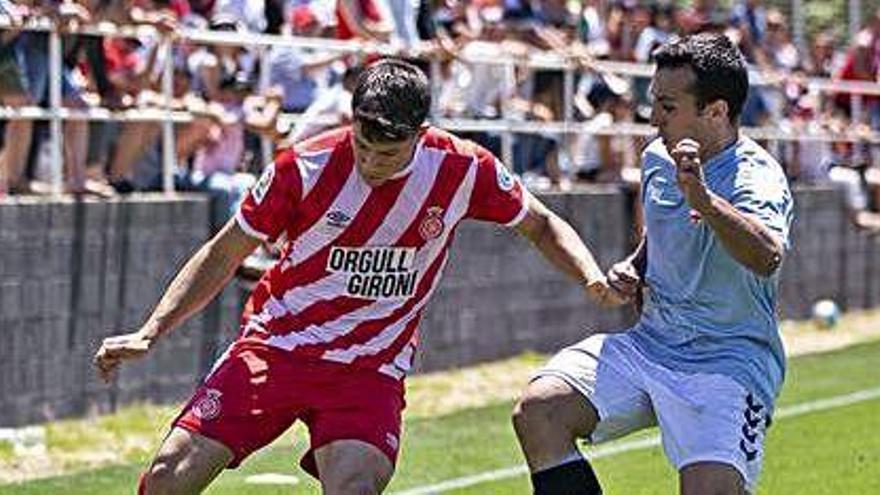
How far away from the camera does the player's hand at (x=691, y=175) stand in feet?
23.8

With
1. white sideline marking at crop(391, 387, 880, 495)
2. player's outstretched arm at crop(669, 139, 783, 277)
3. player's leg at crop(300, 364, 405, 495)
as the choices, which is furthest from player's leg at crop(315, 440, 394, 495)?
white sideline marking at crop(391, 387, 880, 495)

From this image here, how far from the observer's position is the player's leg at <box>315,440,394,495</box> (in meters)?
7.56

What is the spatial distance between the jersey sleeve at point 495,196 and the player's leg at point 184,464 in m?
1.34

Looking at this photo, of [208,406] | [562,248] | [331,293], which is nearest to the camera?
[208,406]

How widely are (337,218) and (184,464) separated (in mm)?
1030

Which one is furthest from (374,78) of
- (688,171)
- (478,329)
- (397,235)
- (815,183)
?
(815,183)

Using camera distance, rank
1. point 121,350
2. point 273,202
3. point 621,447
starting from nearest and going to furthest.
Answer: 1. point 121,350
2. point 273,202
3. point 621,447

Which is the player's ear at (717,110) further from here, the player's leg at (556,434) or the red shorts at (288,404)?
the red shorts at (288,404)

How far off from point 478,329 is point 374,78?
1054cm

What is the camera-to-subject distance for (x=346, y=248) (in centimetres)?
802

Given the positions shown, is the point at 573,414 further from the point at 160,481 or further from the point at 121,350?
the point at 121,350

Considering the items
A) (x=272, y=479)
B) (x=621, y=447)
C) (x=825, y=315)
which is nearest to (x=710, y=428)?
(x=272, y=479)

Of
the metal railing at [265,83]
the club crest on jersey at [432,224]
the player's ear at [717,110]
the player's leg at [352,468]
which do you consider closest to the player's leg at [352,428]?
the player's leg at [352,468]

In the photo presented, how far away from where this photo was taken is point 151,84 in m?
15.0
